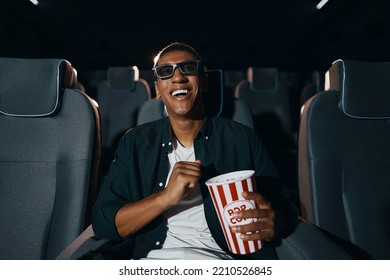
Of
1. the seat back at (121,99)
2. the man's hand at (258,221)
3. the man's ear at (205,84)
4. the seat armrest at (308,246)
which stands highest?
the seat back at (121,99)

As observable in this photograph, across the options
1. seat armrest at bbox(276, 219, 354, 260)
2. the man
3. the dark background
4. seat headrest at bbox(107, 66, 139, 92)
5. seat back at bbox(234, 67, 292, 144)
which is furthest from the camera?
the dark background

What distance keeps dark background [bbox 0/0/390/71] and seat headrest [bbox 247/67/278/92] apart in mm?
1907

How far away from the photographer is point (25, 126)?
52.0 inches

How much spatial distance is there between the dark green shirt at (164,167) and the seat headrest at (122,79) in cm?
221

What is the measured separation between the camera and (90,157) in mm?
1254

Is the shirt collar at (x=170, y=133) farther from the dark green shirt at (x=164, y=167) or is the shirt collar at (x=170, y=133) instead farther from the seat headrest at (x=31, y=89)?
the seat headrest at (x=31, y=89)

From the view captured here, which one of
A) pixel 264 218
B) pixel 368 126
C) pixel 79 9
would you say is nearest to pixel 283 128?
pixel 368 126

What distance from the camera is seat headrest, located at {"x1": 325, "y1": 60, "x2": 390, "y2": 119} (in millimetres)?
1296

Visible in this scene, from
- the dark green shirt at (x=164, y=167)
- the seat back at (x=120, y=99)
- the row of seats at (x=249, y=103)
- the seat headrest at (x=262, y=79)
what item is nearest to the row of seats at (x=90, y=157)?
the dark green shirt at (x=164, y=167)

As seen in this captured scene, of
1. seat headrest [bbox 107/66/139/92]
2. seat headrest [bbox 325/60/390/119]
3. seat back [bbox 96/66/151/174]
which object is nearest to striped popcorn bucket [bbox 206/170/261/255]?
seat headrest [bbox 325/60/390/119]

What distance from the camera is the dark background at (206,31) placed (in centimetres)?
434

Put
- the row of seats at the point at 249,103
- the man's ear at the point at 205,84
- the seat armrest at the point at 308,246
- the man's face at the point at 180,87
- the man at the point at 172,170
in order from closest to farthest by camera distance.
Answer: the seat armrest at the point at 308,246 < the man at the point at 172,170 < the man's face at the point at 180,87 < the man's ear at the point at 205,84 < the row of seats at the point at 249,103

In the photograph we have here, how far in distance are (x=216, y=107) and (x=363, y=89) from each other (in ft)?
2.22

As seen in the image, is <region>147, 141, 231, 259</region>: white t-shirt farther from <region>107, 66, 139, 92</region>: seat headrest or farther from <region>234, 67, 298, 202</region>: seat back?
<region>107, 66, 139, 92</region>: seat headrest
